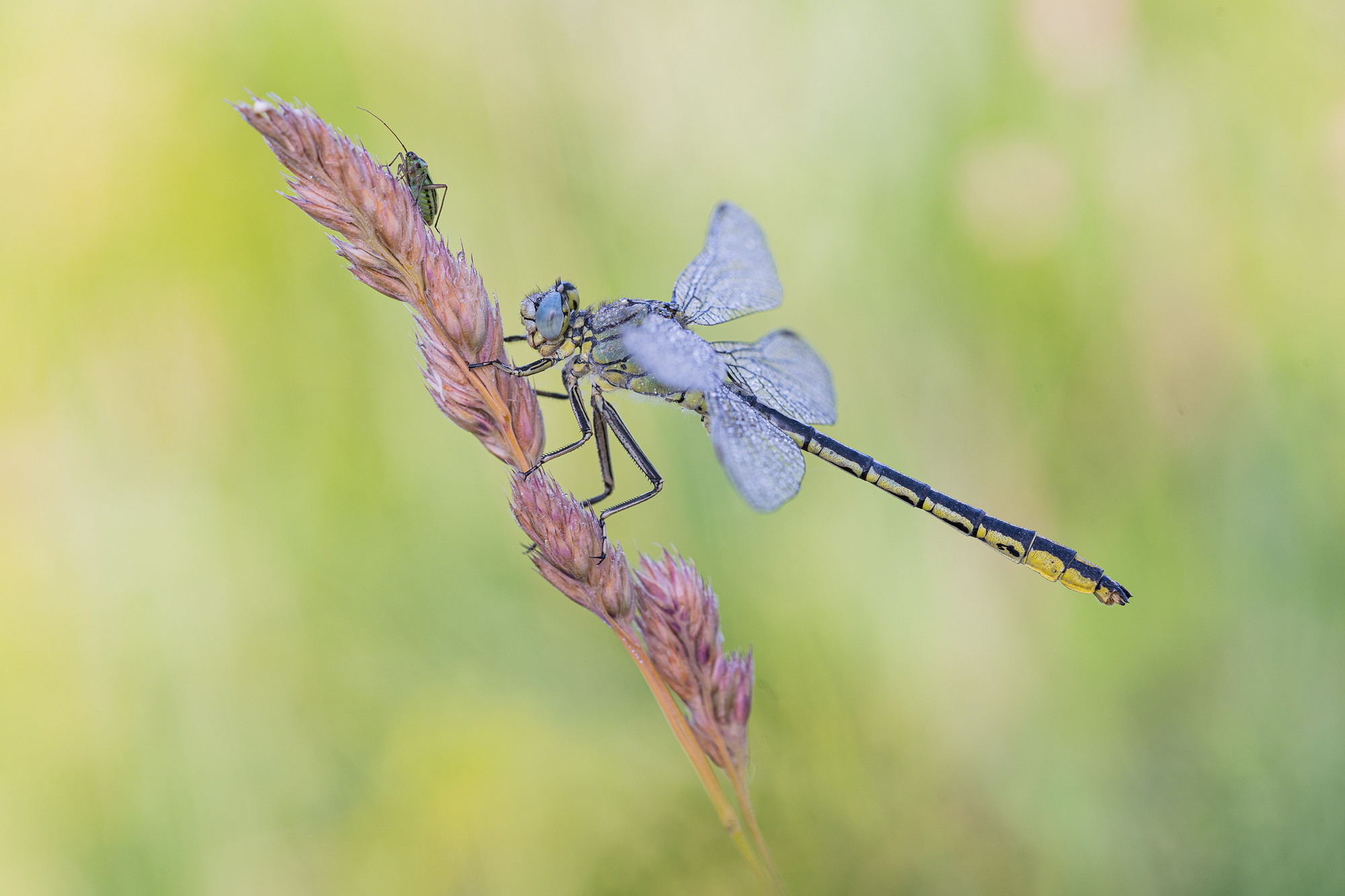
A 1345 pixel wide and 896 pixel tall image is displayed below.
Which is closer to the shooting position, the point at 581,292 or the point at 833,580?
the point at 833,580

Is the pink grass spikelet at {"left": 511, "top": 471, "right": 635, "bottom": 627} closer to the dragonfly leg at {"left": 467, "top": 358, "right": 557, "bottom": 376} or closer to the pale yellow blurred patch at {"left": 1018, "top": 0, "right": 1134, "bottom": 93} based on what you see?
the dragonfly leg at {"left": 467, "top": 358, "right": 557, "bottom": 376}

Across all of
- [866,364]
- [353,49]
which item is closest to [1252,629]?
[866,364]

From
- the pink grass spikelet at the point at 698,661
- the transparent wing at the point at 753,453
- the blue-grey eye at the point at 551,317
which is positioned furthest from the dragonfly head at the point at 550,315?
the pink grass spikelet at the point at 698,661

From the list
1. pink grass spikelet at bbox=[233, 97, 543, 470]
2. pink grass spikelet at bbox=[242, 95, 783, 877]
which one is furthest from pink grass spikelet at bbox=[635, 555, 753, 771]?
pink grass spikelet at bbox=[233, 97, 543, 470]

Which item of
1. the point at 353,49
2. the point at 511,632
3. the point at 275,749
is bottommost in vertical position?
the point at 275,749

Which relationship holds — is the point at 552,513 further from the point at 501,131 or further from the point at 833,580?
the point at 501,131

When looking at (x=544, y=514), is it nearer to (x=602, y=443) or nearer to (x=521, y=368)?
(x=521, y=368)
